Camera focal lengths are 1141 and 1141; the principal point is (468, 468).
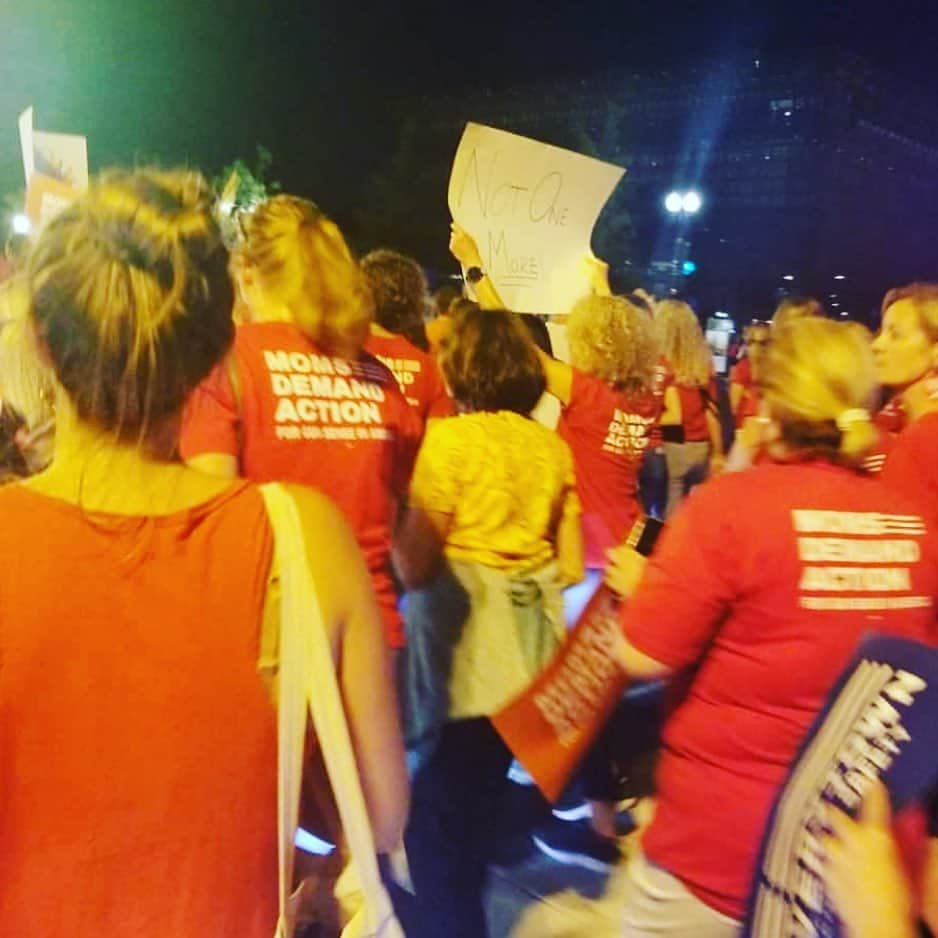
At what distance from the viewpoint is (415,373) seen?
3668 mm

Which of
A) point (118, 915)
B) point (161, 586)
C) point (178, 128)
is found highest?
point (178, 128)

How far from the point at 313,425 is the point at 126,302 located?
136 cm

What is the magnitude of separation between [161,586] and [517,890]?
272cm

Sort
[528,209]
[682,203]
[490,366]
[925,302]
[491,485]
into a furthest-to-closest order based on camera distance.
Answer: [682,203] → [528,209] → [925,302] → [490,366] → [491,485]

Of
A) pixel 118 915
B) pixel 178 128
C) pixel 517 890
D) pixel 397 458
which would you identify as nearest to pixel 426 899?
pixel 517 890

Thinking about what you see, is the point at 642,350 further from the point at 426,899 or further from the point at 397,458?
the point at 426,899

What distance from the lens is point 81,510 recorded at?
124cm

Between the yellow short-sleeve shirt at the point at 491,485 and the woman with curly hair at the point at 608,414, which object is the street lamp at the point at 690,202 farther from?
the yellow short-sleeve shirt at the point at 491,485

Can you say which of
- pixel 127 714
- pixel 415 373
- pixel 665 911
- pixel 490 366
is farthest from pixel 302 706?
pixel 415 373

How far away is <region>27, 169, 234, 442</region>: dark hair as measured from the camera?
124cm

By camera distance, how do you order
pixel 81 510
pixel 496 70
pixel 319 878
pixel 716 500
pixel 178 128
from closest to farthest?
pixel 81 510 < pixel 319 878 < pixel 716 500 < pixel 178 128 < pixel 496 70

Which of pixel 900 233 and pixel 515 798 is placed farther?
pixel 900 233

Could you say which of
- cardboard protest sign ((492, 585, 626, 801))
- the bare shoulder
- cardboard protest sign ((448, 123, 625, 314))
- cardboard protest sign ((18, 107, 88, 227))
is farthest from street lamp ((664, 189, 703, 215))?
the bare shoulder

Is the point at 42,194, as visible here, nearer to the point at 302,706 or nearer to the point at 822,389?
the point at 822,389
